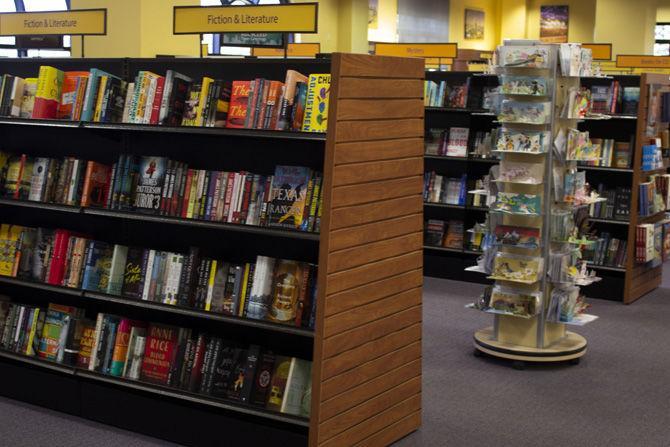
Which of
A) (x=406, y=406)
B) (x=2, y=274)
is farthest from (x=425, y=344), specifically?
(x=2, y=274)

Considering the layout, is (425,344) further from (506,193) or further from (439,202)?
(439,202)

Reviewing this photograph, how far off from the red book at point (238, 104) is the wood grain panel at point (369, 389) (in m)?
1.26

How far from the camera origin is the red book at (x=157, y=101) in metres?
4.34

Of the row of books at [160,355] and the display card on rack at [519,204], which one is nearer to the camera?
the row of books at [160,355]

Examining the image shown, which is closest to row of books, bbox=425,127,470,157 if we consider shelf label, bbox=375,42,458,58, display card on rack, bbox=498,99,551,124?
shelf label, bbox=375,42,458,58

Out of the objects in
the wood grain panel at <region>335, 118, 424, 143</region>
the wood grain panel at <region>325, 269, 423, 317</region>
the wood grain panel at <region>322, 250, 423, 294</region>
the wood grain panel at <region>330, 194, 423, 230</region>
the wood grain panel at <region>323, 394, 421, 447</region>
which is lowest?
the wood grain panel at <region>323, 394, 421, 447</region>

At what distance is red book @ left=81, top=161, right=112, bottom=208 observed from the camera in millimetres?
4566

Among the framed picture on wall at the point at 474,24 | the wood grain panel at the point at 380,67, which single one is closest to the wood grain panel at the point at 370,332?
the wood grain panel at the point at 380,67

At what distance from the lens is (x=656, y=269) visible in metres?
8.52

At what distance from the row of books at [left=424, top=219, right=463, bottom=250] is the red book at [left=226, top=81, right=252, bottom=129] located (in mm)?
4750

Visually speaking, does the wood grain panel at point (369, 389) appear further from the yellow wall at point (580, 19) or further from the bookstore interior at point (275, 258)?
the yellow wall at point (580, 19)

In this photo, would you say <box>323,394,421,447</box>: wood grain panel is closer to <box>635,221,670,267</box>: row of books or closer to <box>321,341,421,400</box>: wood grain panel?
<box>321,341,421,400</box>: wood grain panel

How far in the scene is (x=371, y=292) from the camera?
4.09 metres

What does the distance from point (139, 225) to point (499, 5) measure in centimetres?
2006
